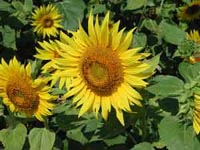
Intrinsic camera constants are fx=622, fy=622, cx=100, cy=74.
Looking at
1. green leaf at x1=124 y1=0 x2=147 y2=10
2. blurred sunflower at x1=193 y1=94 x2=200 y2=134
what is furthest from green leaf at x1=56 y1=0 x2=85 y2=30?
blurred sunflower at x1=193 y1=94 x2=200 y2=134

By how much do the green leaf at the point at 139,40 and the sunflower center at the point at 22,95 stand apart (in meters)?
1.11

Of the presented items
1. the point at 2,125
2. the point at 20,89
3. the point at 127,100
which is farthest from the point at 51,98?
the point at 2,125

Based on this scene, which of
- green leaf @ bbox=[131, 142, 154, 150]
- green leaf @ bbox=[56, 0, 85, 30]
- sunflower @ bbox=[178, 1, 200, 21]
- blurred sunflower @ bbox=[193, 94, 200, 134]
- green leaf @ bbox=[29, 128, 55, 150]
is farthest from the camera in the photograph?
sunflower @ bbox=[178, 1, 200, 21]

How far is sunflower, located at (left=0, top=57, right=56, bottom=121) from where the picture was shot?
211 cm

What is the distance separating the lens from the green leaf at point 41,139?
217 cm

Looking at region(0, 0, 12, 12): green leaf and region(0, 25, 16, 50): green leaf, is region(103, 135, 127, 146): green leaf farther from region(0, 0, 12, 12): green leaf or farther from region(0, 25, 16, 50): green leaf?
region(0, 0, 12, 12): green leaf

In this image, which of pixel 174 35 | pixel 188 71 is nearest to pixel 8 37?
pixel 174 35

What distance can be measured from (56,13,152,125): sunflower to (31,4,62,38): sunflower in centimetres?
134

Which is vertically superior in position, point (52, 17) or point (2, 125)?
point (52, 17)

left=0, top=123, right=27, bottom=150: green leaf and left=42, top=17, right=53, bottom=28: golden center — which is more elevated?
left=42, top=17, right=53, bottom=28: golden center

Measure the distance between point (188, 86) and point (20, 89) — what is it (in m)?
0.61

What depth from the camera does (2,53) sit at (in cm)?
319

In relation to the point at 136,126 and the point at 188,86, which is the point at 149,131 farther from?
the point at 188,86

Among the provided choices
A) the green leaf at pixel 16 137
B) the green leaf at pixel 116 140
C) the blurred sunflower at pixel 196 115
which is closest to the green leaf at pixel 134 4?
the green leaf at pixel 116 140
